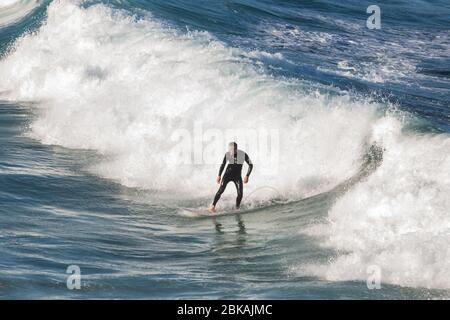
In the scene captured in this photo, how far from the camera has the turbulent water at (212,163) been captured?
39.5ft

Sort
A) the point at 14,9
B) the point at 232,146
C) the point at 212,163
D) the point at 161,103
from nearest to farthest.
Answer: the point at 232,146, the point at 212,163, the point at 161,103, the point at 14,9

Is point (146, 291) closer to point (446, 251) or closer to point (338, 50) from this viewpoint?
point (446, 251)

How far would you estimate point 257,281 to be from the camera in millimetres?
12023

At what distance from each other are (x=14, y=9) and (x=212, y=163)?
928 inches

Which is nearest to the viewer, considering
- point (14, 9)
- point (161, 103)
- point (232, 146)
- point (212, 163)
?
point (232, 146)

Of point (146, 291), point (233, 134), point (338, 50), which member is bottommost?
point (146, 291)

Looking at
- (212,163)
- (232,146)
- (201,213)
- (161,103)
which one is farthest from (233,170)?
(161,103)

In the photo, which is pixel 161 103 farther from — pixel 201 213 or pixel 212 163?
pixel 201 213

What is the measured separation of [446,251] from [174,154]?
31.2 ft

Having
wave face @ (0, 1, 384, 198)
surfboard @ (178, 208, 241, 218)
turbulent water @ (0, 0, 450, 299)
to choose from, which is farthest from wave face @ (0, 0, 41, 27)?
surfboard @ (178, 208, 241, 218)

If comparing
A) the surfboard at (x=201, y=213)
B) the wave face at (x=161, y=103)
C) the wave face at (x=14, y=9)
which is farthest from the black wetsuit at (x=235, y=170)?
the wave face at (x=14, y=9)

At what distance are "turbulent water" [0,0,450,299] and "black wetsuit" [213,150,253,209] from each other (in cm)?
45

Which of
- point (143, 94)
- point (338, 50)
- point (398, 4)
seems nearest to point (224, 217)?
point (143, 94)

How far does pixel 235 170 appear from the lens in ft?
53.4
